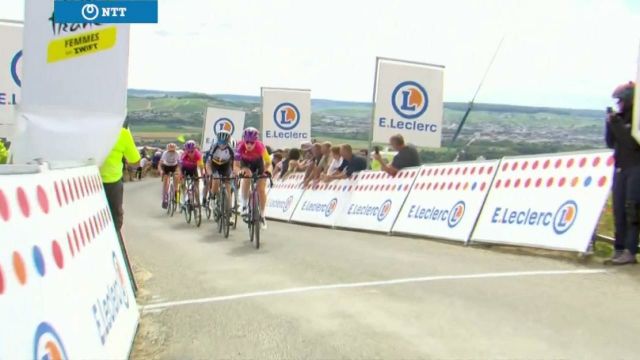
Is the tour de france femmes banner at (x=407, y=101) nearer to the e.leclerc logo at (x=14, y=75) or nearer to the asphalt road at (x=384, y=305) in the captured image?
the asphalt road at (x=384, y=305)

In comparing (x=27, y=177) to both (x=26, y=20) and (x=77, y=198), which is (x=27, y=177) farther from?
(x=26, y=20)

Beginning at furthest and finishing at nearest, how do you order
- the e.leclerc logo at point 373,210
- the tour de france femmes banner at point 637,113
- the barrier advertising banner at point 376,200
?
the e.leclerc logo at point 373,210
the barrier advertising banner at point 376,200
the tour de france femmes banner at point 637,113

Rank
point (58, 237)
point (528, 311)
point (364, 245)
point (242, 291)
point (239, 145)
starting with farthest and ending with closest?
point (239, 145) → point (364, 245) → point (242, 291) → point (528, 311) → point (58, 237)

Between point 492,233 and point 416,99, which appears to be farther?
point 416,99

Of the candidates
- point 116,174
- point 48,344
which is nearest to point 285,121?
point 116,174

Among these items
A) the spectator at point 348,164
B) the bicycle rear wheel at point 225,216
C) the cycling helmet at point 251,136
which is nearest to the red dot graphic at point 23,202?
the cycling helmet at point 251,136

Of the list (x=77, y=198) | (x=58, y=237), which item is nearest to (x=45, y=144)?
(x=77, y=198)

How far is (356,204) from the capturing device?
1531 centimetres

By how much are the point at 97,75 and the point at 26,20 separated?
795 mm

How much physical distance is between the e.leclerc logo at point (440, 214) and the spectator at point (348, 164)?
3.83m

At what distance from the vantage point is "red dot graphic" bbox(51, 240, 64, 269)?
3.20 metres

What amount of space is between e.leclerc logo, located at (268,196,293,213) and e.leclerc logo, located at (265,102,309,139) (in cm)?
286

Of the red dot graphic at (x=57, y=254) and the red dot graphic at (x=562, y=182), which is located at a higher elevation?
the red dot graphic at (x=57, y=254)

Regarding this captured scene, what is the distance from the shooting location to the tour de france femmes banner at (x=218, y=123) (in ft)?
90.4
